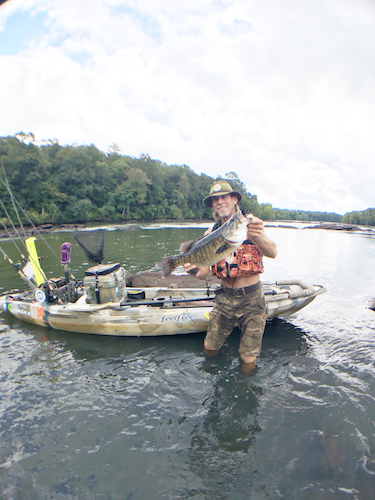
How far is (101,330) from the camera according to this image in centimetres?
715

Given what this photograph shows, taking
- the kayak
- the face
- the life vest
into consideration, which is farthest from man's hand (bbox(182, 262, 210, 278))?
the kayak

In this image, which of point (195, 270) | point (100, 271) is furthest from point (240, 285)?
point (100, 271)

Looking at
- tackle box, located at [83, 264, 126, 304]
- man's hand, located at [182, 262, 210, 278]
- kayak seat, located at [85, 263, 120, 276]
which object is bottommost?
tackle box, located at [83, 264, 126, 304]

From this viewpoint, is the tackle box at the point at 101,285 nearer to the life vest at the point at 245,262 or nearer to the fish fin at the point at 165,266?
the fish fin at the point at 165,266

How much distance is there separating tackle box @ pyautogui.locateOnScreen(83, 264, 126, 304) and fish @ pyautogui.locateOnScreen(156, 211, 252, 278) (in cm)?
322

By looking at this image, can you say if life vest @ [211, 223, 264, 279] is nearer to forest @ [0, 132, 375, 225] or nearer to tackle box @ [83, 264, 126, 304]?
tackle box @ [83, 264, 126, 304]

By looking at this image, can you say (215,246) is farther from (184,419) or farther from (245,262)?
(184,419)

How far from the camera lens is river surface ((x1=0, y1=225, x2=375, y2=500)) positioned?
3.29m

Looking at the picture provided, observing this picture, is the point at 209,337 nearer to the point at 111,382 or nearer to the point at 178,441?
the point at 178,441

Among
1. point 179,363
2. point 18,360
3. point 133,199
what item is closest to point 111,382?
point 179,363

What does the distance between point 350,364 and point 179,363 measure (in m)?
3.70

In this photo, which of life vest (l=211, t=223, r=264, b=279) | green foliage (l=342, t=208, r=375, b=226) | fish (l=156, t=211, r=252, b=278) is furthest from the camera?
green foliage (l=342, t=208, r=375, b=226)

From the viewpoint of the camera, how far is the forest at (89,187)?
64.9 m

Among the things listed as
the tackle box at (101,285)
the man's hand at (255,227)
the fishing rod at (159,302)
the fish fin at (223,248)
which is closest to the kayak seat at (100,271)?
the tackle box at (101,285)
